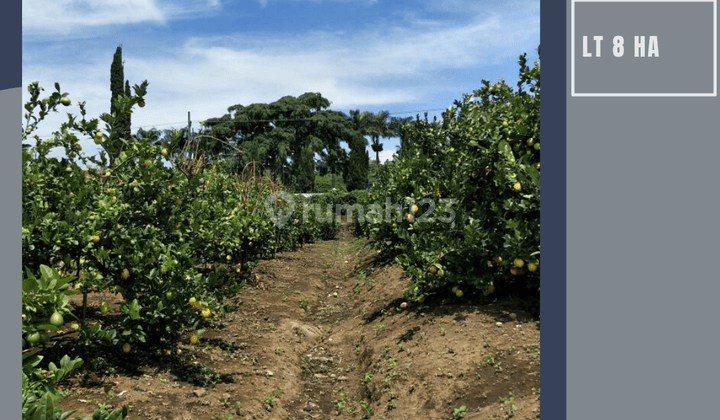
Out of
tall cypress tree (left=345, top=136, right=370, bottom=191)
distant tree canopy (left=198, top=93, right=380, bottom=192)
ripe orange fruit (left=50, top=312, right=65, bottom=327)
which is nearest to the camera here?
ripe orange fruit (left=50, top=312, right=65, bottom=327)

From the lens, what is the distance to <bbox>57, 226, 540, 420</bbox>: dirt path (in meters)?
4.92

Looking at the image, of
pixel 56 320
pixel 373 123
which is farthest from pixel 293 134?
pixel 56 320

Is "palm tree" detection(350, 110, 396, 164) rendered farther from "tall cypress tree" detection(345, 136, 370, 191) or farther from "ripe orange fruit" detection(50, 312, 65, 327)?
"ripe orange fruit" detection(50, 312, 65, 327)

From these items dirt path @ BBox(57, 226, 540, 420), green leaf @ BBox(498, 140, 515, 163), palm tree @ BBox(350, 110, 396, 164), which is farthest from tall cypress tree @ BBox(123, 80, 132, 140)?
palm tree @ BBox(350, 110, 396, 164)

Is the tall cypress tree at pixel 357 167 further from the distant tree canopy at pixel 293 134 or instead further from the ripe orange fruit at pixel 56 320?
the ripe orange fruit at pixel 56 320

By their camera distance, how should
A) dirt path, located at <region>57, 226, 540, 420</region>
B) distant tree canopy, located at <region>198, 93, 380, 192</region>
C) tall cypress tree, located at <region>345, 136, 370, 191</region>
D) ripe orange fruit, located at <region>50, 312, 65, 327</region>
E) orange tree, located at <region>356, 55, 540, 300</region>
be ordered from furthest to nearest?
1. tall cypress tree, located at <region>345, 136, 370, 191</region>
2. distant tree canopy, located at <region>198, 93, 380, 192</region>
3. orange tree, located at <region>356, 55, 540, 300</region>
4. dirt path, located at <region>57, 226, 540, 420</region>
5. ripe orange fruit, located at <region>50, 312, 65, 327</region>

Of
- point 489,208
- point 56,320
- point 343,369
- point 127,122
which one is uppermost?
point 127,122

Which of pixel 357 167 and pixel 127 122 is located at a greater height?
pixel 127 122

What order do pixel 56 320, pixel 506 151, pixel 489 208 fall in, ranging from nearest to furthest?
pixel 56 320 < pixel 506 151 < pixel 489 208

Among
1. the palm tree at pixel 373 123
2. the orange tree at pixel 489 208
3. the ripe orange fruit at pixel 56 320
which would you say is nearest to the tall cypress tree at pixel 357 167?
the palm tree at pixel 373 123

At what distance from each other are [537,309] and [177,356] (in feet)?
12.4

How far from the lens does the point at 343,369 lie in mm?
7008

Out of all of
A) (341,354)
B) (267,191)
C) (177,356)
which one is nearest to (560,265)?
(177,356)

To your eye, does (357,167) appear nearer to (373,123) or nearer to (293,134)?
(293,134)
